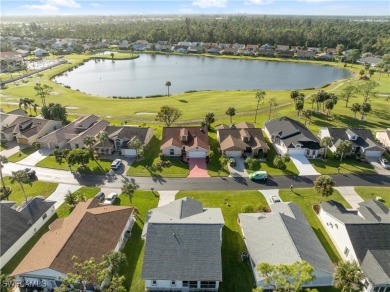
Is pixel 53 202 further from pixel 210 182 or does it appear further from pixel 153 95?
pixel 153 95

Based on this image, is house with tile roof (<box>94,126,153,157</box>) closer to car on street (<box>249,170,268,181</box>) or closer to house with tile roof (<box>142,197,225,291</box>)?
car on street (<box>249,170,268,181</box>)

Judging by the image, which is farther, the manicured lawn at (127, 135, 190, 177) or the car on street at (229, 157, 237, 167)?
the car on street at (229, 157, 237, 167)

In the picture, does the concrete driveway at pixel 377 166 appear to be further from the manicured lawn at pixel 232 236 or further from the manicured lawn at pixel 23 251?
the manicured lawn at pixel 23 251

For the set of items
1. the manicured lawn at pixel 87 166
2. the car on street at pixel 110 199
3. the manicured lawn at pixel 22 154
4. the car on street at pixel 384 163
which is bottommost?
the manicured lawn at pixel 22 154

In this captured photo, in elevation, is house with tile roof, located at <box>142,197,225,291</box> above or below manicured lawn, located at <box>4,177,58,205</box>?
above

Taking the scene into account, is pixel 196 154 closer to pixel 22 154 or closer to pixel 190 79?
pixel 22 154

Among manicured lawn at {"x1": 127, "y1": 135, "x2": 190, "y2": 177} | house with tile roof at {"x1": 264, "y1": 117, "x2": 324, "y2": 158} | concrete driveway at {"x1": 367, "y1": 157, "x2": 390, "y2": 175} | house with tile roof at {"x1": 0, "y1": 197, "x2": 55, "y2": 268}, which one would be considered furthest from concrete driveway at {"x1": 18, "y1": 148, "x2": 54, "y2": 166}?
concrete driveway at {"x1": 367, "y1": 157, "x2": 390, "y2": 175}

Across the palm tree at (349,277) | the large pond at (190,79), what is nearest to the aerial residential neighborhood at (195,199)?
the palm tree at (349,277)

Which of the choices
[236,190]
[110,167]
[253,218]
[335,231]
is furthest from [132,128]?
[335,231]
